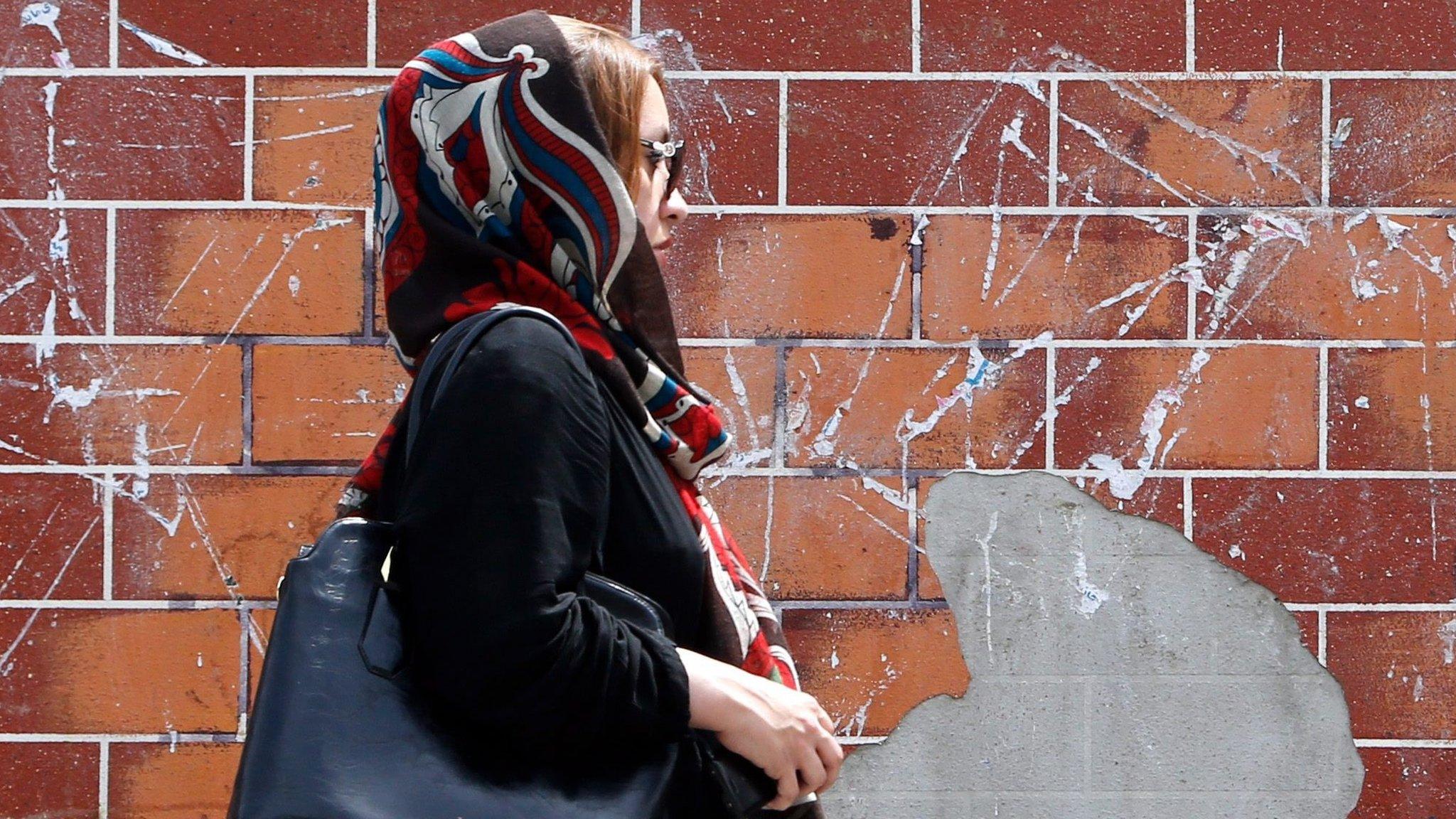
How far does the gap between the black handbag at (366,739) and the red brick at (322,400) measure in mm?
1252

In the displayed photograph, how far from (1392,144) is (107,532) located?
2359mm

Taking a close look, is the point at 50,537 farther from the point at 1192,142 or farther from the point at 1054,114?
the point at 1192,142

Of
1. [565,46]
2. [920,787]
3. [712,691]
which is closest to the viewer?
[712,691]

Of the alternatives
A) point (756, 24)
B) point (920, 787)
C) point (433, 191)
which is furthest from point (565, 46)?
point (920, 787)

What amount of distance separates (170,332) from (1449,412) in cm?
225

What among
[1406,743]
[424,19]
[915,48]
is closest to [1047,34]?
[915,48]

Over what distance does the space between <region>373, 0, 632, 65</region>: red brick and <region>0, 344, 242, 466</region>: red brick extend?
600 mm

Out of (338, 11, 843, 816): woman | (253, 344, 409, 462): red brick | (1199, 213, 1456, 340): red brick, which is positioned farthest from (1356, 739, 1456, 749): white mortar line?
(253, 344, 409, 462): red brick

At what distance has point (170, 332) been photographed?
7.70 feet

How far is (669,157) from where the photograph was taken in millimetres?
1422

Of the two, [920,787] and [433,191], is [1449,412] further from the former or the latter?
[433,191]

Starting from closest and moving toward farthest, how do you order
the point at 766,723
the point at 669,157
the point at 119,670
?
the point at 766,723, the point at 669,157, the point at 119,670

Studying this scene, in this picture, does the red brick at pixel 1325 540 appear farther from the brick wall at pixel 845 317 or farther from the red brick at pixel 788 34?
the red brick at pixel 788 34

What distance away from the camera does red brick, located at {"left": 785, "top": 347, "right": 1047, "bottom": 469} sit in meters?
2.36
